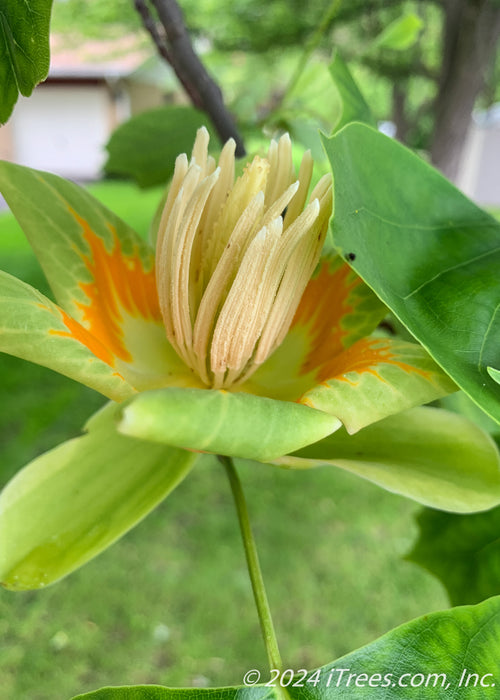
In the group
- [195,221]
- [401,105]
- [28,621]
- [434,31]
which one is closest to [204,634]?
[28,621]

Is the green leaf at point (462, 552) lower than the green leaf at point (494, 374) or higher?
lower

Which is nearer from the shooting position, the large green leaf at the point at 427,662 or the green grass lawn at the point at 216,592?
the large green leaf at the point at 427,662

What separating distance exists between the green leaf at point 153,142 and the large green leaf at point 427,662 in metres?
0.72

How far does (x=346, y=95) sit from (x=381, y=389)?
303mm

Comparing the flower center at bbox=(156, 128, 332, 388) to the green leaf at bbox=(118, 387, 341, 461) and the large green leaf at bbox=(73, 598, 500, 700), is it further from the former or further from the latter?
the large green leaf at bbox=(73, 598, 500, 700)

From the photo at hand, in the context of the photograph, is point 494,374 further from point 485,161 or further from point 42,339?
point 485,161

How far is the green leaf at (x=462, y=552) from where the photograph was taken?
54 centimetres

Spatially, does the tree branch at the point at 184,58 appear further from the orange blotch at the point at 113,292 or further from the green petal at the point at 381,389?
the green petal at the point at 381,389

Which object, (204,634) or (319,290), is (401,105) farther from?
(319,290)

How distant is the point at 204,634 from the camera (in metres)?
1.71

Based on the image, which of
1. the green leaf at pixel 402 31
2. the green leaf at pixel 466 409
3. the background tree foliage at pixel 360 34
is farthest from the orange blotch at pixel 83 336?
the background tree foliage at pixel 360 34

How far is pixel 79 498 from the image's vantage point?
47 cm

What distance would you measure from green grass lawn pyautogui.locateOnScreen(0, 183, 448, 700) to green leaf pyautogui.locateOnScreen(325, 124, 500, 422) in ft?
4.76

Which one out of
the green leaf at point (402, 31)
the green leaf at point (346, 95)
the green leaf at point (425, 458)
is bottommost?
the green leaf at point (425, 458)
